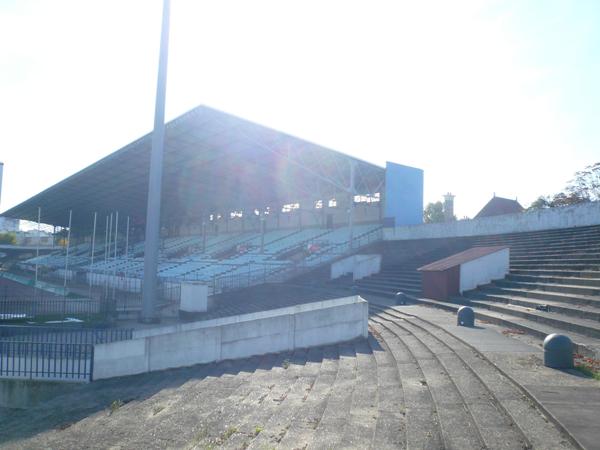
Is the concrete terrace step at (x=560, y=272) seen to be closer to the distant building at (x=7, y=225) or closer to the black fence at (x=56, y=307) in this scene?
the black fence at (x=56, y=307)

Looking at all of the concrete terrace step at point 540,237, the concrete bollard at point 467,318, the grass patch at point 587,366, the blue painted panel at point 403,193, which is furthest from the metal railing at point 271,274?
the grass patch at point 587,366

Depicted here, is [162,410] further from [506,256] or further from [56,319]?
[56,319]

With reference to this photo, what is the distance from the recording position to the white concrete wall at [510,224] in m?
20.2

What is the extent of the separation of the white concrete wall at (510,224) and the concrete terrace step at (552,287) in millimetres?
7924

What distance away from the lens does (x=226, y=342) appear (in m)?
10.5

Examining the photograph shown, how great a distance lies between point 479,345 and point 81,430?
625 cm

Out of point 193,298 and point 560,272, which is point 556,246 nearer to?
point 560,272

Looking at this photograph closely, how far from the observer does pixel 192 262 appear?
42219 mm

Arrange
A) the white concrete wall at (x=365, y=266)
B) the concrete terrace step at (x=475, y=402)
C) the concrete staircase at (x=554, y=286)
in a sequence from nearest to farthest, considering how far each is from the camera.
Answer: the concrete terrace step at (x=475, y=402) < the concrete staircase at (x=554, y=286) < the white concrete wall at (x=365, y=266)

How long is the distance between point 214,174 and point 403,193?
15992mm

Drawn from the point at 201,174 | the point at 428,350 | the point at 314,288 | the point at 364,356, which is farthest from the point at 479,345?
the point at 201,174

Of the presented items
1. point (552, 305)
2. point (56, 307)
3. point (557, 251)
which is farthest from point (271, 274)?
point (552, 305)

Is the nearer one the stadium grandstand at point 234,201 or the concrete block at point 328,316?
the concrete block at point 328,316

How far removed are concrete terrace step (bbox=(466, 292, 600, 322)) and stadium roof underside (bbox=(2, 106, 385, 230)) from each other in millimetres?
16827
